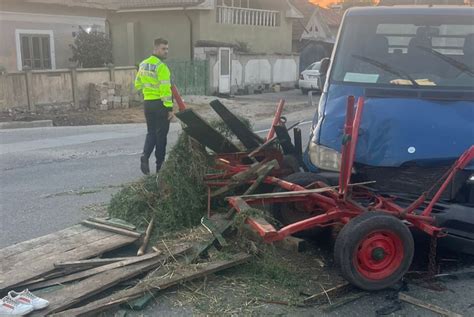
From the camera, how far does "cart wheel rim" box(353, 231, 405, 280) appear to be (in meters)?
3.96

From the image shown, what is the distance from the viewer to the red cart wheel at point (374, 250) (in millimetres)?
3833

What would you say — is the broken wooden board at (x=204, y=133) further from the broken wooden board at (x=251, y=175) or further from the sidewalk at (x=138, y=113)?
the sidewalk at (x=138, y=113)

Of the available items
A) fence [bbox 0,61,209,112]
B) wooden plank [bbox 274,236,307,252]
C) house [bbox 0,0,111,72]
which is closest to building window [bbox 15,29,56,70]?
house [bbox 0,0,111,72]

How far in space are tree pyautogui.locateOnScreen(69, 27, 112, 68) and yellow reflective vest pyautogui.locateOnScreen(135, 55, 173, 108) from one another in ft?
44.9

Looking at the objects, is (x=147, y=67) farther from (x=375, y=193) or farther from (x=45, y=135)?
(x=45, y=135)

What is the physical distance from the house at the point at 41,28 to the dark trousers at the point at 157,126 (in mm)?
12609

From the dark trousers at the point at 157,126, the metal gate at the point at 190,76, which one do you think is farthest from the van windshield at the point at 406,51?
the metal gate at the point at 190,76

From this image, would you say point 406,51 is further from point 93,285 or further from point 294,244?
point 93,285

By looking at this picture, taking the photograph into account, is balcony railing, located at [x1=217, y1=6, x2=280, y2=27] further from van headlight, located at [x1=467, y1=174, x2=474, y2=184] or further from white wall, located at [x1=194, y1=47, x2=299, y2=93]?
van headlight, located at [x1=467, y1=174, x2=474, y2=184]

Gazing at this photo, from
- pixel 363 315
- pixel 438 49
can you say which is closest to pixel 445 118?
pixel 438 49

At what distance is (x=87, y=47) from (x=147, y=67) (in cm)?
1380

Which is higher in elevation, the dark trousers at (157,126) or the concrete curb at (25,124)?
the dark trousers at (157,126)

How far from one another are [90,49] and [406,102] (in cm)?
A: 1797

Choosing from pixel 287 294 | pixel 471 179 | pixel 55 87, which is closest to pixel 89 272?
pixel 287 294
